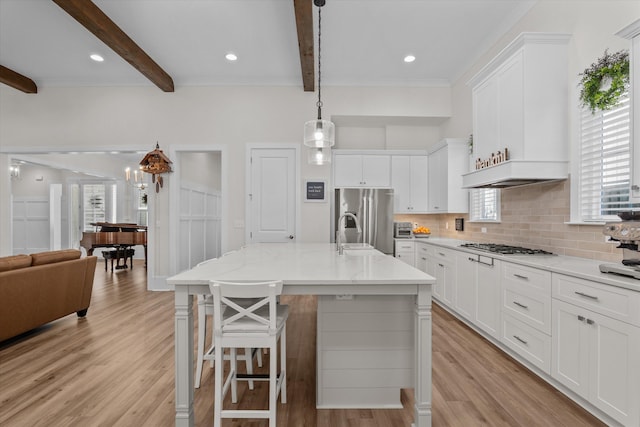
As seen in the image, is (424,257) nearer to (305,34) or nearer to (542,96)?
(542,96)

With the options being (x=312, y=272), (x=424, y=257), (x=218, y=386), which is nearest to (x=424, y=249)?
(x=424, y=257)

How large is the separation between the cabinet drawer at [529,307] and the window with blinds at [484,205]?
1369 mm

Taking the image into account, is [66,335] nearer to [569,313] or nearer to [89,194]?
[569,313]

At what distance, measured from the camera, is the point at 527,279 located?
2301mm

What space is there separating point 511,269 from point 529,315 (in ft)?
1.23

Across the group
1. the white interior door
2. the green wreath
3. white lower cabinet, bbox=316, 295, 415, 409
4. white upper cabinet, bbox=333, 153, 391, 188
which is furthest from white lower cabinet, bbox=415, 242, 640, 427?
the white interior door

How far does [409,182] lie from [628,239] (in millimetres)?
3421

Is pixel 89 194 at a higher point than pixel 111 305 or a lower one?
higher

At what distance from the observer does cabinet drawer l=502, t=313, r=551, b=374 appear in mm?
2127

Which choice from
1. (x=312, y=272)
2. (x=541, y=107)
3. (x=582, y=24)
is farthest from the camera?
(x=541, y=107)

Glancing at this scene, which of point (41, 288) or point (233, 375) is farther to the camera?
point (41, 288)

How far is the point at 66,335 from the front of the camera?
10.1 feet

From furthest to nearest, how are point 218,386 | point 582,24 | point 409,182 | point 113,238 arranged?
1. point 113,238
2. point 409,182
3. point 582,24
4. point 218,386

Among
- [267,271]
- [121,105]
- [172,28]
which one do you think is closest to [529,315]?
[267,271]
